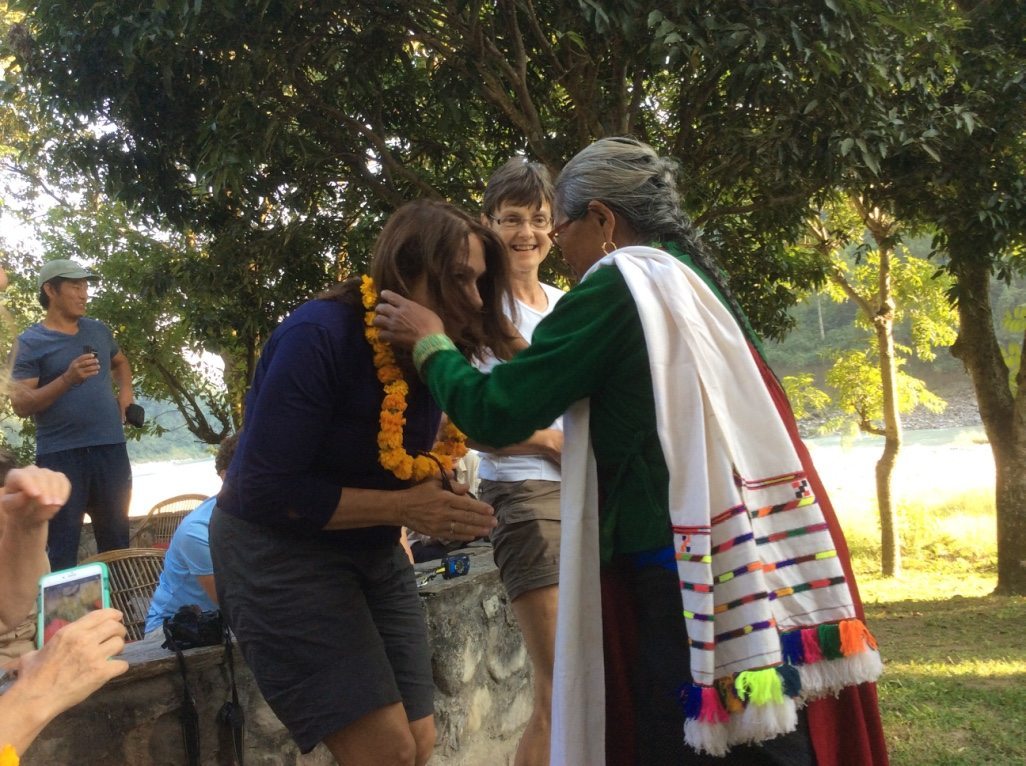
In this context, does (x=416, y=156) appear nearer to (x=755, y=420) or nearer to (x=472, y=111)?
(x=472, y=111)

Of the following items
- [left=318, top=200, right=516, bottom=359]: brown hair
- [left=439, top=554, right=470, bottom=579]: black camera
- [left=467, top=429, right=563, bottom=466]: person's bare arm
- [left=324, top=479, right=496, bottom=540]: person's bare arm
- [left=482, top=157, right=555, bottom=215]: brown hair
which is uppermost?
[left=482, top=157, right=555, bottom=215]: brown hair

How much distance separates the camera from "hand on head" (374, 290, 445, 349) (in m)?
2.09

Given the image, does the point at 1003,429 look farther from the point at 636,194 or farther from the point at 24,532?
the point at 24,532

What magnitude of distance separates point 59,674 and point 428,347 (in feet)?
3.09

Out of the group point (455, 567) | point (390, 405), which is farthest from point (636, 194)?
point (455, 567)

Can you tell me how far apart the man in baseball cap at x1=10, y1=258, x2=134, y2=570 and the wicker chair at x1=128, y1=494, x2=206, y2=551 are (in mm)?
1134

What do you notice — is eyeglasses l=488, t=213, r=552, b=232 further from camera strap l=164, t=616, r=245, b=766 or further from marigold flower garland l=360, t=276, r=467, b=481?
camera strap l=164, t=616, r=245, b=766

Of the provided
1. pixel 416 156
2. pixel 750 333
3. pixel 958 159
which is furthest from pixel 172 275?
pixel 750 333

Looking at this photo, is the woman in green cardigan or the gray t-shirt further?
the gray t-shirt

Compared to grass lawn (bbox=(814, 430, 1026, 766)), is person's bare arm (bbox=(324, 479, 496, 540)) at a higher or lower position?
higher

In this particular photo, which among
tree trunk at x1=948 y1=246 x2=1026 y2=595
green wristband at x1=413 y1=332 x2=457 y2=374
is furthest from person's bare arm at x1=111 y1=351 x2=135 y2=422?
tree trunk at x1=948 y1=246 x2=1026 y2=595

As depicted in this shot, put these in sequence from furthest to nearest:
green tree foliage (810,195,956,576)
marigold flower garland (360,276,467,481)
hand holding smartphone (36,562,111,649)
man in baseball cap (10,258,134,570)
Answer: green tree foliage (810,195,956,576) → man in baseball cap (10,258,134,570) → marigold flower garland (360,276,467,481) → hand holding smartphone (36,562,111,649)

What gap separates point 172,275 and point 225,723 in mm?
5958

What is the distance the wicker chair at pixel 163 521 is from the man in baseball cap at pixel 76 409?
1134 mm
